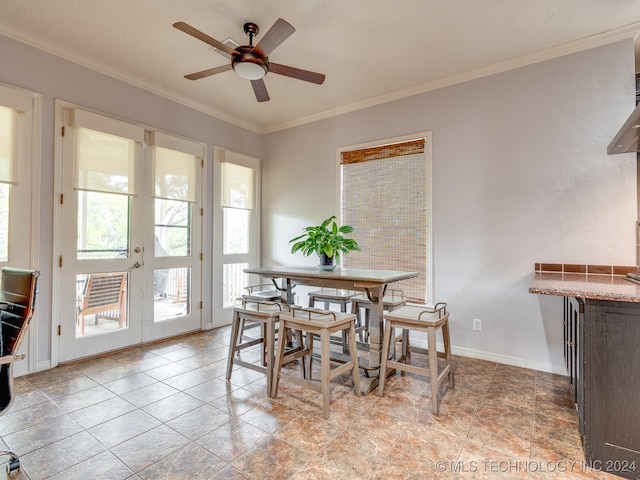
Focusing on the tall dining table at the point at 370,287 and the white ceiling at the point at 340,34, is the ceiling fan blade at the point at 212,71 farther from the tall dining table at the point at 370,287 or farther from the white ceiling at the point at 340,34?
the tall dining table at the point at 370,287

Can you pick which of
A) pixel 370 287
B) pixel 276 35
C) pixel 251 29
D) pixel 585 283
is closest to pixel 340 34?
pixel 251 29

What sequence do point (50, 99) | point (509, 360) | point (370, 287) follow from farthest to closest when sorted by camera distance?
1. point (509, 360)
2. point (50, 99)
3. point (370, 287)

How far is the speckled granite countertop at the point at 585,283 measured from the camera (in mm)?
1602

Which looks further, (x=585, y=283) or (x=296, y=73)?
(x=296, y=73)

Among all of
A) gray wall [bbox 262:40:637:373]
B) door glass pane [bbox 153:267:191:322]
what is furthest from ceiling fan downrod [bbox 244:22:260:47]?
door glass pane [bbox 153:267:191:322]

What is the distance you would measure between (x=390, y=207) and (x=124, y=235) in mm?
2988

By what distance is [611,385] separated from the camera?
5.39ft

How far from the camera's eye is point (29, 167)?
2848mm

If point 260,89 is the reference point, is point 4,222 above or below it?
below

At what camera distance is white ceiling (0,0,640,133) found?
244 centimetres

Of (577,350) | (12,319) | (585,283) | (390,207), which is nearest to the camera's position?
(12,319)

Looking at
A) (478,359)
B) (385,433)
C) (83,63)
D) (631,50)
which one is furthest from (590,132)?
(83,63)

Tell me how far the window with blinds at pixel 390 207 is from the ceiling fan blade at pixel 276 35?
6.52ft

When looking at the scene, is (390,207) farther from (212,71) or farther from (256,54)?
(212,71)
